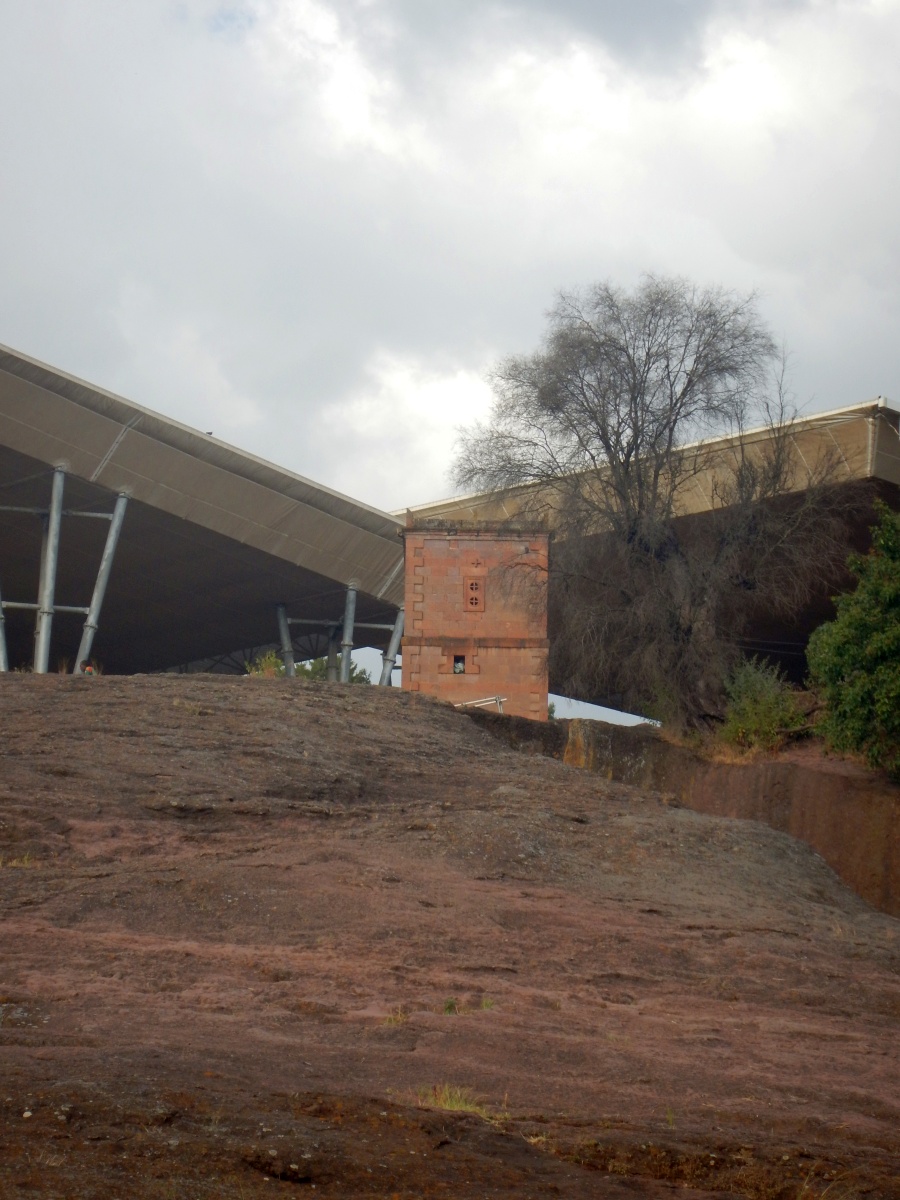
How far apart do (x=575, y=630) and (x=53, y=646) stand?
33601 millimetres

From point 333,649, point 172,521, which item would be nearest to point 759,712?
point 172,521

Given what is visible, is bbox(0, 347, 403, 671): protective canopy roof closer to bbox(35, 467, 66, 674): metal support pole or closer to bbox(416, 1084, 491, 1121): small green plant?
bbox(35, 467, 66, 674): metal support pole

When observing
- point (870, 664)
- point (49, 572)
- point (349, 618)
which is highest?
point (49, 572)

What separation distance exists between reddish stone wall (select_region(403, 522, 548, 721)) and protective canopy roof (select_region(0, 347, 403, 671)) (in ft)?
20.8

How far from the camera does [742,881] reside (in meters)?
13.4

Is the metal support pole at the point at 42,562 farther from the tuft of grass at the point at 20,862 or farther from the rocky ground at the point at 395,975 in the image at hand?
the tuft of grass at the point at 20,862

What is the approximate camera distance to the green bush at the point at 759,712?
2058 centimetres

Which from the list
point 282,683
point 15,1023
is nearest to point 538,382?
point 282,683

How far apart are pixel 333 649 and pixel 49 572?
12243 millimetres

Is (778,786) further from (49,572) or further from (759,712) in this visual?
(49,572)

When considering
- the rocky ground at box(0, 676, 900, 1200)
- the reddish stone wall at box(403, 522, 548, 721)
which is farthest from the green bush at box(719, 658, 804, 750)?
the reddish stone wall at box(403, 522, 548, 721)

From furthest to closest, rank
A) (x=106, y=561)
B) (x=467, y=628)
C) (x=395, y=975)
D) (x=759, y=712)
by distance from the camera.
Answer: (x=106, y=561)
(x=467, y=628)
(x=759, y=712)
(x=395, y=975)

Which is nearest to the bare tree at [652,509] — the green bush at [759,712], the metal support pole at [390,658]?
the green bush at [759,712]

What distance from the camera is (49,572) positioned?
3011cm
